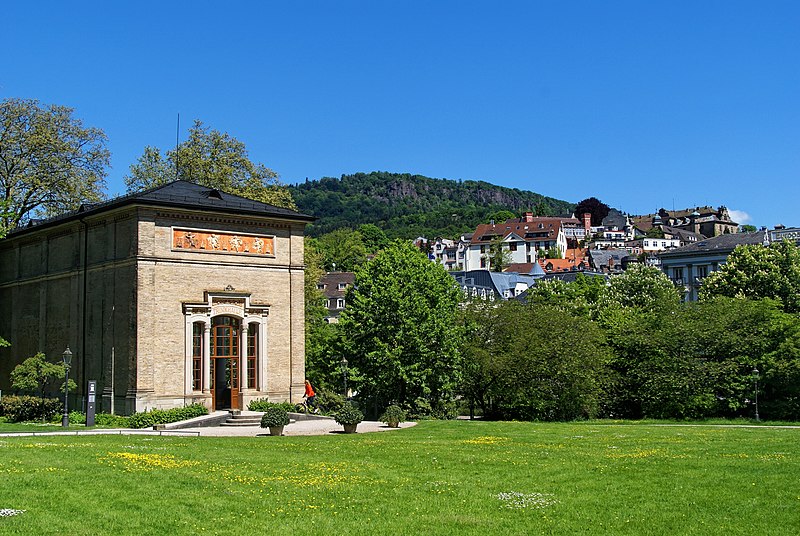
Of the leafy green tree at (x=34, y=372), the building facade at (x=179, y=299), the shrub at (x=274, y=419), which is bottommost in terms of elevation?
the shrub at (x=274, y=419)

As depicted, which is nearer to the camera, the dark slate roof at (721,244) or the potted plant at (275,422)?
the potted plant at (275,422)

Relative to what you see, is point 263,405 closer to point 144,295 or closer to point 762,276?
point 144,295

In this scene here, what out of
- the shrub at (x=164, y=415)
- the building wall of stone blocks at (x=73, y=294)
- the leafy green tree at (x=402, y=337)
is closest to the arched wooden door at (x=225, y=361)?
the shrub at (x=164, y=415)

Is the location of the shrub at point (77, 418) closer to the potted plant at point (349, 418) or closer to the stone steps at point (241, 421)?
the stone steps at point (241, 421)

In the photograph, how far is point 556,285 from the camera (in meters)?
78.7

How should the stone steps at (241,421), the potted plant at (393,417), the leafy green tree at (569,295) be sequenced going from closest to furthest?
the potted plant at (393,417) < the stone steps at (241,421) < the leafy green tree at (569,295)

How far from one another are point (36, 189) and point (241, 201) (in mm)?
21296

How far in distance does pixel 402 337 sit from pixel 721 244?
6493 centimetres

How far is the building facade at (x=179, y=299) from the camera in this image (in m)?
38.8

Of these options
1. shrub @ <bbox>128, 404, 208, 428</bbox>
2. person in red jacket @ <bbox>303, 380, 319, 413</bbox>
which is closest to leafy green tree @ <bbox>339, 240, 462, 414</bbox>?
person in red jacket @ <bbox>303, 380, 319, 413</bbox>

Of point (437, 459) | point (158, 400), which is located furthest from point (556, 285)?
point (437, 459)

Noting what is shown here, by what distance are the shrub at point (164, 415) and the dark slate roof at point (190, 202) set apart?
927 centimetres

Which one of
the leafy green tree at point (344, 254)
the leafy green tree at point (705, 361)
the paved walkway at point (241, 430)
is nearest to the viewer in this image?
the paved walkway at point (241, 430)

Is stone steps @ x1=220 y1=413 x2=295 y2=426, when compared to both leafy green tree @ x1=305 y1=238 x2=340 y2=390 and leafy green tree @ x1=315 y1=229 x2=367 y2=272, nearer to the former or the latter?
leafy green tree @ x1=305 y1=238 x2=340 y2=390
